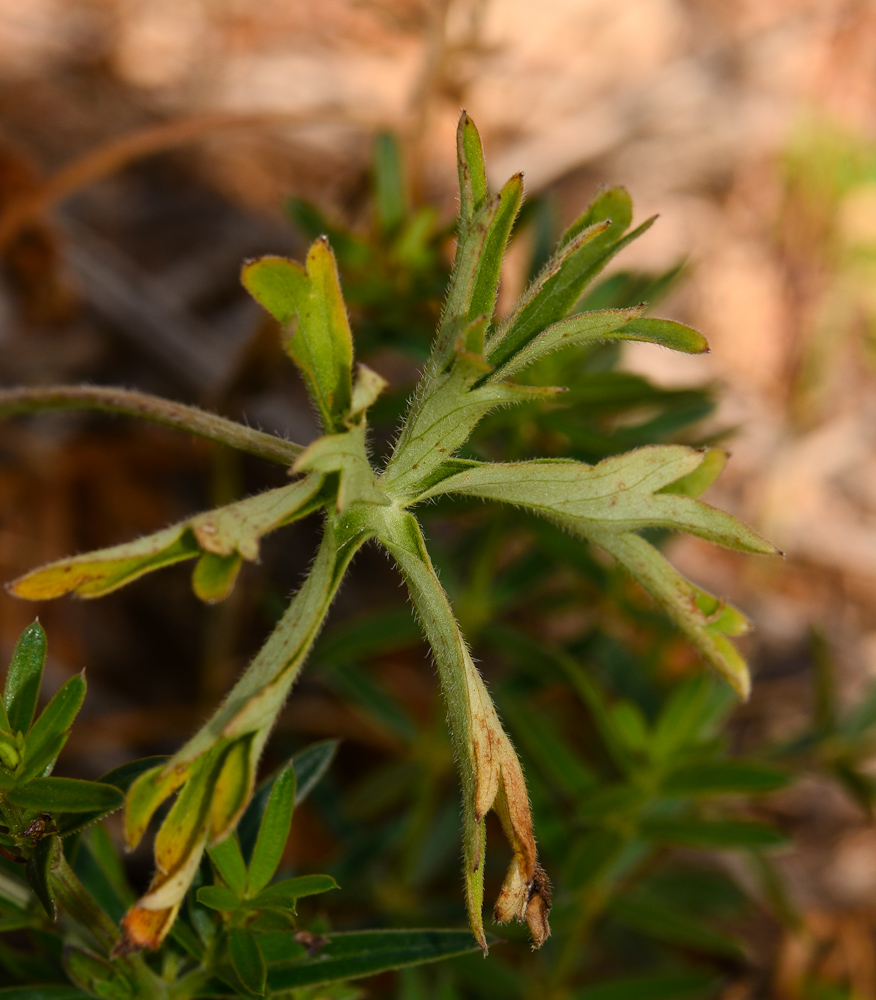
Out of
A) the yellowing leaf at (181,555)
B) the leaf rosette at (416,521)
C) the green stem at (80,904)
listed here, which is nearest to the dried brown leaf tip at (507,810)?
the leaf rosette at (416,521)

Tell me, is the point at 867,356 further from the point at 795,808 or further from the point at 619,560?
the point at 619,560

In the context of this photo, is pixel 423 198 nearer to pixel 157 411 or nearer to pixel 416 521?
pixel 157 411

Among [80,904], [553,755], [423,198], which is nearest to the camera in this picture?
[80,904]

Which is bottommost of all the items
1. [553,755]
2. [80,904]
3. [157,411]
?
[553,755]

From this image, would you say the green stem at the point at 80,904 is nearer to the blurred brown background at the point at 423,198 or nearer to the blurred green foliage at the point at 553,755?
the blurred green foliage at the point at 553,755

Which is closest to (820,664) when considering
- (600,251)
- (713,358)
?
(600,251)

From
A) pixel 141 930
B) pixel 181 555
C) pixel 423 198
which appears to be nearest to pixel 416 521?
pixel 181 555
